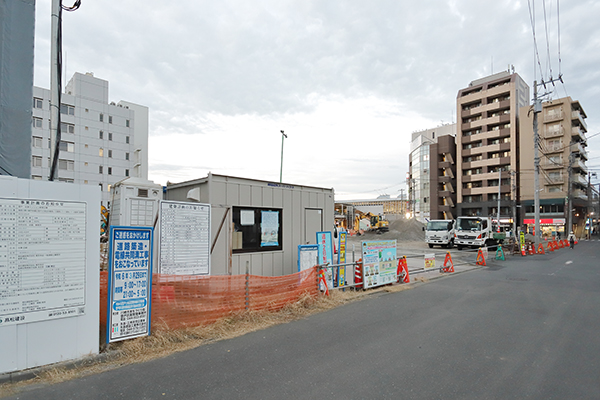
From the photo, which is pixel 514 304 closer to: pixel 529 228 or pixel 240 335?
pixel 240 335

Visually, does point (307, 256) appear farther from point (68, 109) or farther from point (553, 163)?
point (553, 163)

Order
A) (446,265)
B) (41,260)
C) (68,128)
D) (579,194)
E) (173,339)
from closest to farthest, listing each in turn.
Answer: (41,260)
(173,339)
(446,265)
(68,128)
(579,194)

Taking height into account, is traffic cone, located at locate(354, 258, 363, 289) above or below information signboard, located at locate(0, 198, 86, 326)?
below

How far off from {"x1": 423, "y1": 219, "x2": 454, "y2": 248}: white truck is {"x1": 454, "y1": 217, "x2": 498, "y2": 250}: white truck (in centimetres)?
112

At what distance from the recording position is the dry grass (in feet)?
15.1

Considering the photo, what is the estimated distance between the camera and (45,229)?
4.77 m

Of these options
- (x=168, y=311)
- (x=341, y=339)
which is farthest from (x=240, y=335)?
(x=341, y=339)

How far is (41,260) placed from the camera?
15.5 feet

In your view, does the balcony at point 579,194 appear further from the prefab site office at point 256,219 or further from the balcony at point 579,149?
the prefab site office at point 256,219

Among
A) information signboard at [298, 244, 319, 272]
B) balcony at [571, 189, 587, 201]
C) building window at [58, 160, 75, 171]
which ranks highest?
building window at [58, 160, 75, 171]

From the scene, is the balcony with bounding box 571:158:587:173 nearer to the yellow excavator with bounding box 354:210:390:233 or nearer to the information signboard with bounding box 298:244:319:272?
the yellow excavator with bounding box 354:210:390:233

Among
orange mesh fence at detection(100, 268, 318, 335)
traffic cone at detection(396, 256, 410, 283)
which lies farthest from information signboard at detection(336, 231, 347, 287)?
traffic cone at detection(396, 256, 410, 283)

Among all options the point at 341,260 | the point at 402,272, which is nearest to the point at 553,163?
the point at 402,272

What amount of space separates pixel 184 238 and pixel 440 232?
29.3 metres
